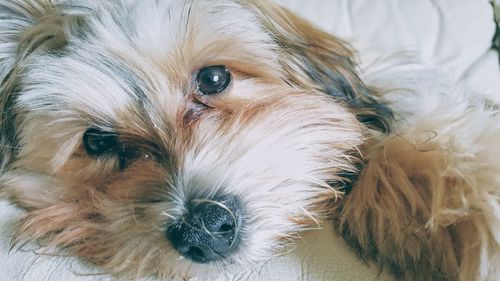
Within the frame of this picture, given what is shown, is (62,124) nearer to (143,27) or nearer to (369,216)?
(143,27)

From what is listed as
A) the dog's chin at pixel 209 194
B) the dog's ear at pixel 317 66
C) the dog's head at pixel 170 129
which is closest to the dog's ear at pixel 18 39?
the dog's head at pixel 170 129

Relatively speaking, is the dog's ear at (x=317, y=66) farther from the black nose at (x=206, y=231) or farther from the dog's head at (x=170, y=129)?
the black nose at (x=206, y=231)

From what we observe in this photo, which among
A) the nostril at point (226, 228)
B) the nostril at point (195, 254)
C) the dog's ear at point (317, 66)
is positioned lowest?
the nostril at point (195, 254)

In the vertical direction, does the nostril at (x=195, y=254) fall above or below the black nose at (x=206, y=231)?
below

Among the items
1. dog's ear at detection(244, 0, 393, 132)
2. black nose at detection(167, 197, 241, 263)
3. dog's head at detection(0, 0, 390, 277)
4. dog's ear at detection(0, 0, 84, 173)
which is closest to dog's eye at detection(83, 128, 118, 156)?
dog's head at detection(0, 0, 390, 277)

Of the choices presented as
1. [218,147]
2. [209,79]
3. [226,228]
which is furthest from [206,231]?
[209,79]

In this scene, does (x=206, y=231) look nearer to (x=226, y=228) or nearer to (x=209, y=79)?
(x=226, y=228)

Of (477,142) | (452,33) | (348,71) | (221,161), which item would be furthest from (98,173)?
(452,33)
